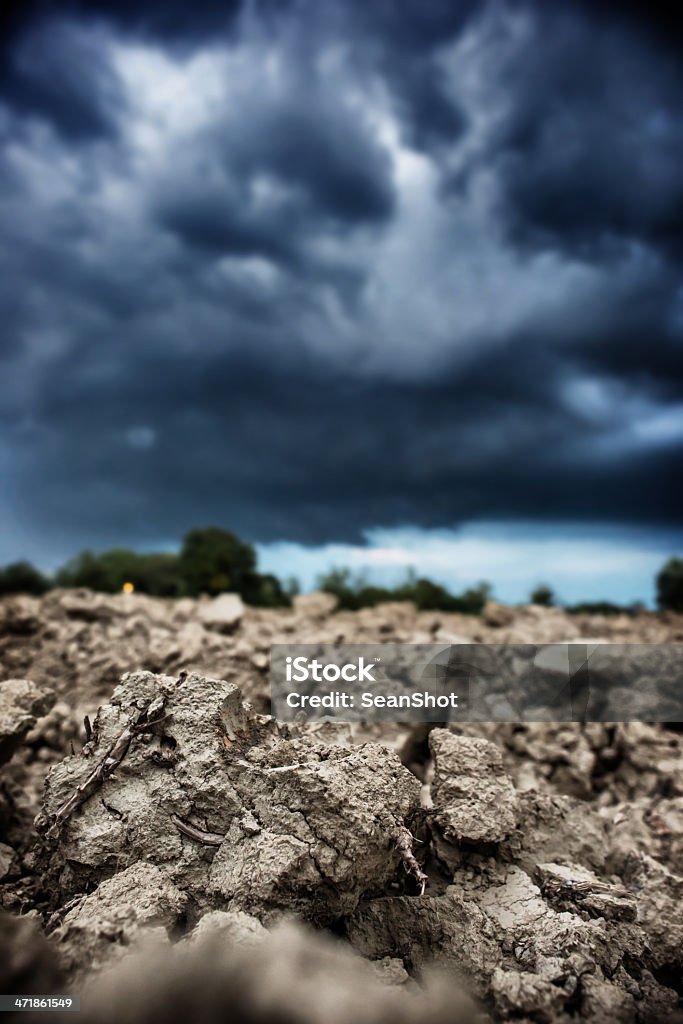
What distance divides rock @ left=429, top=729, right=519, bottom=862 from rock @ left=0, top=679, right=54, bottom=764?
102 inches

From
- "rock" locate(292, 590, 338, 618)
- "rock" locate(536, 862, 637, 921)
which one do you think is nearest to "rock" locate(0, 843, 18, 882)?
"rock" locate(536, 862, 637, 921)

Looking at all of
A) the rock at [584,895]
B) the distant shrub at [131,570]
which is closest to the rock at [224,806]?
the rock at [584,895]

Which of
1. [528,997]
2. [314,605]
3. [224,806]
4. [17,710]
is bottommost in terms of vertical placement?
[528,997]

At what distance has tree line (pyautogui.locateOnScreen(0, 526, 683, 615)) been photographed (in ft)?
114

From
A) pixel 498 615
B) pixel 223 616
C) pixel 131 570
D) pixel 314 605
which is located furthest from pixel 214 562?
pixel 223 616

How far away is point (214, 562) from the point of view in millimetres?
40344

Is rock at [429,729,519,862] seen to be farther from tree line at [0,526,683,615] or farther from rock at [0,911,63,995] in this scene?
tree line at [0,526,683,615]

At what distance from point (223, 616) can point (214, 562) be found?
1232 inches

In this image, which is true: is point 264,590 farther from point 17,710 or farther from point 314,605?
point 17,710

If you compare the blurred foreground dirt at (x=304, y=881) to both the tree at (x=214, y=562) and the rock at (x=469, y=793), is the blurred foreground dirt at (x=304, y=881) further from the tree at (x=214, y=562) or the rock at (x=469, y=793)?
the tree at (x=214, y=562)

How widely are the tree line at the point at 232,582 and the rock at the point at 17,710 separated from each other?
90.6 feet

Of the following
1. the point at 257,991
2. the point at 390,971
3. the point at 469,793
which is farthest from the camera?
the point at 469,793

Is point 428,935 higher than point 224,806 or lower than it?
lower

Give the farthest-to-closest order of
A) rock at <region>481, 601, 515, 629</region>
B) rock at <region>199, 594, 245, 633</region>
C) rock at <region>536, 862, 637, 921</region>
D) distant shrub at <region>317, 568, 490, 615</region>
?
1. distant shrub at <region>317, 568, 490, 615</region>
2. rock at <region>481, 601, 515, 629</region>
3. rock at <region>199, 594, 245, 633</region>
4. rock at <region>536, 862, 637, 921</region>
